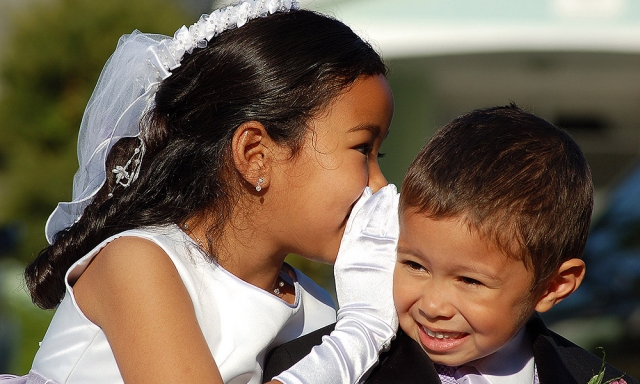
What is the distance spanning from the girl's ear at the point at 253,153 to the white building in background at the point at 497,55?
11.3 ft

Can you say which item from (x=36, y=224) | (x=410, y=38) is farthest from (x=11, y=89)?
(x=410, y=38)

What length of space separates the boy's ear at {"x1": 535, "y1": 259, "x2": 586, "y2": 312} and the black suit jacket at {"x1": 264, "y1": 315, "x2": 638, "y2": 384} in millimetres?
121

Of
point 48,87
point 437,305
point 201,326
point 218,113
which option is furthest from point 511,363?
point 48,87

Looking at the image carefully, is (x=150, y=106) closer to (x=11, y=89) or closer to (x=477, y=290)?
(x=477, y=290)

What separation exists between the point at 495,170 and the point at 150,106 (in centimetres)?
103

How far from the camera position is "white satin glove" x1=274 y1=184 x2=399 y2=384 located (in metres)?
1.94

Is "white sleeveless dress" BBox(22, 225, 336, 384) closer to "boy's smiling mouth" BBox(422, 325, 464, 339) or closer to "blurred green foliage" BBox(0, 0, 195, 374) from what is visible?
"boy's smiling mouth" BBox(422, 325, 464, 339)

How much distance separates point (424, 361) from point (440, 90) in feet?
21.9

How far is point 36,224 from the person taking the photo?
8.61m

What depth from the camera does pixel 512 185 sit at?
73.7 inches

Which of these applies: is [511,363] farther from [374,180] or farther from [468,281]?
[374,180]

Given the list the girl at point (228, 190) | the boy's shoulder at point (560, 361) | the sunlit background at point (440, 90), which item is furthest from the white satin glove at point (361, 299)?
the sunlit background at point (440, 90)

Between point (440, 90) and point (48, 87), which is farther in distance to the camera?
point (48, 87)

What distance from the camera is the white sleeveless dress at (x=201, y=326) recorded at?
2154 mm
